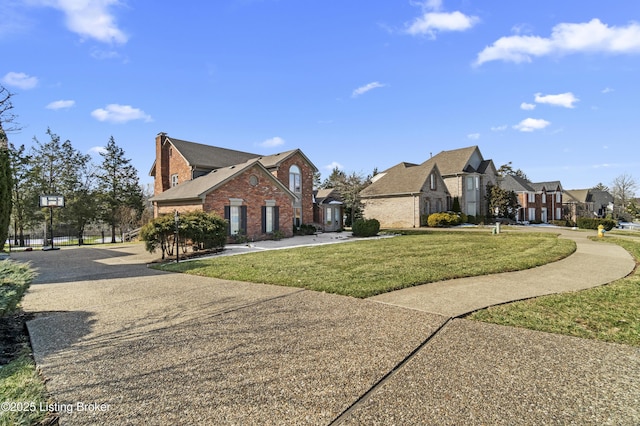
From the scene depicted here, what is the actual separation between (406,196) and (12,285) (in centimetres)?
3054

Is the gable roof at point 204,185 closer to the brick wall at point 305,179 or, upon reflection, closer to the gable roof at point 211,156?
the gable roof at point 211,156

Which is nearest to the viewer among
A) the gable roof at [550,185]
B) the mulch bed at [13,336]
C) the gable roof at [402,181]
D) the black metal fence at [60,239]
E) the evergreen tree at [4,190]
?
the mulch bed at [13,336]

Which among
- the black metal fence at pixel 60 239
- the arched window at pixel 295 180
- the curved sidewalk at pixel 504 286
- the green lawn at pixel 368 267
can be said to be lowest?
the black metal fence at pixel 60 239

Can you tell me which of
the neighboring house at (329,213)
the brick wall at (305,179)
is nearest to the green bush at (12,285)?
the brick wall at (305,179)

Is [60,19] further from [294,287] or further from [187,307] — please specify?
[294,287]

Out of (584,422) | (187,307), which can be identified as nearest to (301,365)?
(584,422)

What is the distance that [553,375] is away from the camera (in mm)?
3252

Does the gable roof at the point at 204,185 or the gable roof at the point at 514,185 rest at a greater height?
the gable roof at the point at 514,185

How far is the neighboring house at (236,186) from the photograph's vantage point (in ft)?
62.2

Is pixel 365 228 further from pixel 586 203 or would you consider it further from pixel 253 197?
pixel 586 203

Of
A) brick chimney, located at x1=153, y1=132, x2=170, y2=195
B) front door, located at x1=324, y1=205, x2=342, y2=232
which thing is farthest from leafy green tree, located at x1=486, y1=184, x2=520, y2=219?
brick chimney, located at x1=153, y1=132, x2=170, y2=195

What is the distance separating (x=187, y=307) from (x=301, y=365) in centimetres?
338

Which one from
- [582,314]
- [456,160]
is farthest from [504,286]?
[456,160]

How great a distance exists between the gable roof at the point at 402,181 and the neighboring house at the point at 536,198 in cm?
1708
